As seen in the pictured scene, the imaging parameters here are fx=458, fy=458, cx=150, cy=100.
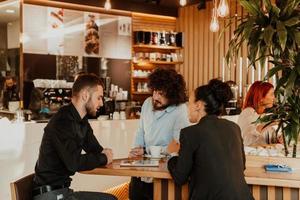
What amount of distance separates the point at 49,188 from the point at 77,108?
51 centimetres

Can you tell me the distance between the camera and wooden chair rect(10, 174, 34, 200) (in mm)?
2568

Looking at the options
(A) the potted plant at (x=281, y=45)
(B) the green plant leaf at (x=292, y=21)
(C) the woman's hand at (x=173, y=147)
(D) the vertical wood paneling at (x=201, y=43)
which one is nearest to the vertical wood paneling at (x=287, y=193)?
(A) the potted plant at (x=281, y=45)

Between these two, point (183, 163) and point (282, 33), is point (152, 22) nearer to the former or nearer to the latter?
point (282, 33)

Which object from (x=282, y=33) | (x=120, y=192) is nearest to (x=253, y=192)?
(x=282, y=33)

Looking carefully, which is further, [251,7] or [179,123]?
[179,123]

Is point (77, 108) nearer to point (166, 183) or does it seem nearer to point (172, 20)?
point (166, 183)

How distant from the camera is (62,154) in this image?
265cm

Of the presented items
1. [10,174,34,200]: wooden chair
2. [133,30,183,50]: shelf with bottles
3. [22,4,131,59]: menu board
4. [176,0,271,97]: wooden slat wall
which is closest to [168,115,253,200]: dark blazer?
[10,174,34,200]: wooden chair

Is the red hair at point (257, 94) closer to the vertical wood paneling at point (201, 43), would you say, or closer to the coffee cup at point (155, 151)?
the coffee cup at point (155, 151)

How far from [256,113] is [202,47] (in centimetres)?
580

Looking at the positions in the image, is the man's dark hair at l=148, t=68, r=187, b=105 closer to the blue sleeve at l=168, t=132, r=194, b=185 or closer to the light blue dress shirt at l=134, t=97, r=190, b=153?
the light blue dress shirt at l=134, t=97, r=190, b=153

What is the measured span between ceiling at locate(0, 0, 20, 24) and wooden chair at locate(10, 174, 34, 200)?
240 inches

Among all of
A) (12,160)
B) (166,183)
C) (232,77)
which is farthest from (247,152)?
(232,77)

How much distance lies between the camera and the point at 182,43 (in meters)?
9.86
